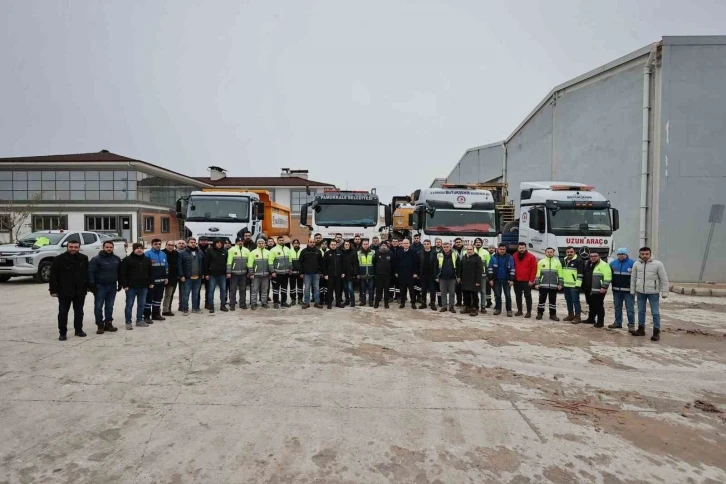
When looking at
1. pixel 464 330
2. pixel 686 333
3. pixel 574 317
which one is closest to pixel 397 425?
pixel 464 330

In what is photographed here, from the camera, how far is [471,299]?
10.2 meters

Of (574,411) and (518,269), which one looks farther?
(518,269)

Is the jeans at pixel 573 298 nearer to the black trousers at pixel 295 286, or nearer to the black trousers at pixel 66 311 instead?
the black trousers at pixel 295 286

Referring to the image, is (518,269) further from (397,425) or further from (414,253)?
(397,425)

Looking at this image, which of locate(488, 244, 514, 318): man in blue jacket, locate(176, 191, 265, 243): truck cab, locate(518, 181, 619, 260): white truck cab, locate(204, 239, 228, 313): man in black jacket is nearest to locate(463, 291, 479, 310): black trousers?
locate(488, 244, 514, 318): man in blue jacket

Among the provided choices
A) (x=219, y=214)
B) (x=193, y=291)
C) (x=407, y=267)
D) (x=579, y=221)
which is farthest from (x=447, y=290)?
(x=219, y=214)

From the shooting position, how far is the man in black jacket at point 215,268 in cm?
990

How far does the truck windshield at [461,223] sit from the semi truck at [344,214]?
1788mm

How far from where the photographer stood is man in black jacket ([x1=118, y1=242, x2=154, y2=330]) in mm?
8102

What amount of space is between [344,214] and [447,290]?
175 inches

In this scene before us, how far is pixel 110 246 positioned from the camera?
7.73 meters

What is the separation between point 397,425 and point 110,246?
19.9 feet

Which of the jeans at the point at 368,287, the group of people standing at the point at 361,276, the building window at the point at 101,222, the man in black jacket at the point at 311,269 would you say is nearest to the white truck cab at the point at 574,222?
the group of people standing at the point at 361,276

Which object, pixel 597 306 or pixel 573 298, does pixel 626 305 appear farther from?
pixel 573 298
